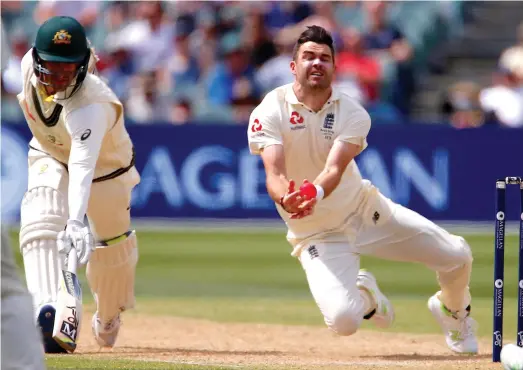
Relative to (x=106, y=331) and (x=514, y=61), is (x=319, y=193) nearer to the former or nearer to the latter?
(x=106, y=331)

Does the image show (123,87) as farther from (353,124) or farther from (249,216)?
(353,124)

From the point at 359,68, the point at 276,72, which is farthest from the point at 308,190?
the point at 359,68

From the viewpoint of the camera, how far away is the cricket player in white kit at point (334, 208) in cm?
709

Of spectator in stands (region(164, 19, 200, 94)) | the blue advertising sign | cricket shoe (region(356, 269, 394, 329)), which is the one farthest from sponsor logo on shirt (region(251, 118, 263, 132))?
spectator in stands (region(164, 19, 200, 94))

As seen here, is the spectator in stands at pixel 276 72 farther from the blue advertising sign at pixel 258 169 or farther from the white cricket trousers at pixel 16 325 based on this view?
the white cricket trousers at pixel 16 325

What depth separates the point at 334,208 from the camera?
24.3ft

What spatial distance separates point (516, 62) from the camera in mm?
16906

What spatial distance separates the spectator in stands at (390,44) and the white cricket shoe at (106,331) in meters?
9.74

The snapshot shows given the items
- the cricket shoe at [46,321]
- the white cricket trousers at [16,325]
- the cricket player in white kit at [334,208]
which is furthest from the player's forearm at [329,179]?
the white cricket trousers at [16,325]

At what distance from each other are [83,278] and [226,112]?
5.12 meters

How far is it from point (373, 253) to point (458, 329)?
0.84 metres

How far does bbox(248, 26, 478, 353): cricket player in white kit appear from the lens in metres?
7.09

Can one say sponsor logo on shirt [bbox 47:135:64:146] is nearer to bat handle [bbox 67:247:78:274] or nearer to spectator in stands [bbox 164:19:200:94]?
bat handle [bbox 67:247:78:274]

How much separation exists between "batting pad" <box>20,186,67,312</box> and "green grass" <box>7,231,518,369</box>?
2.87m
